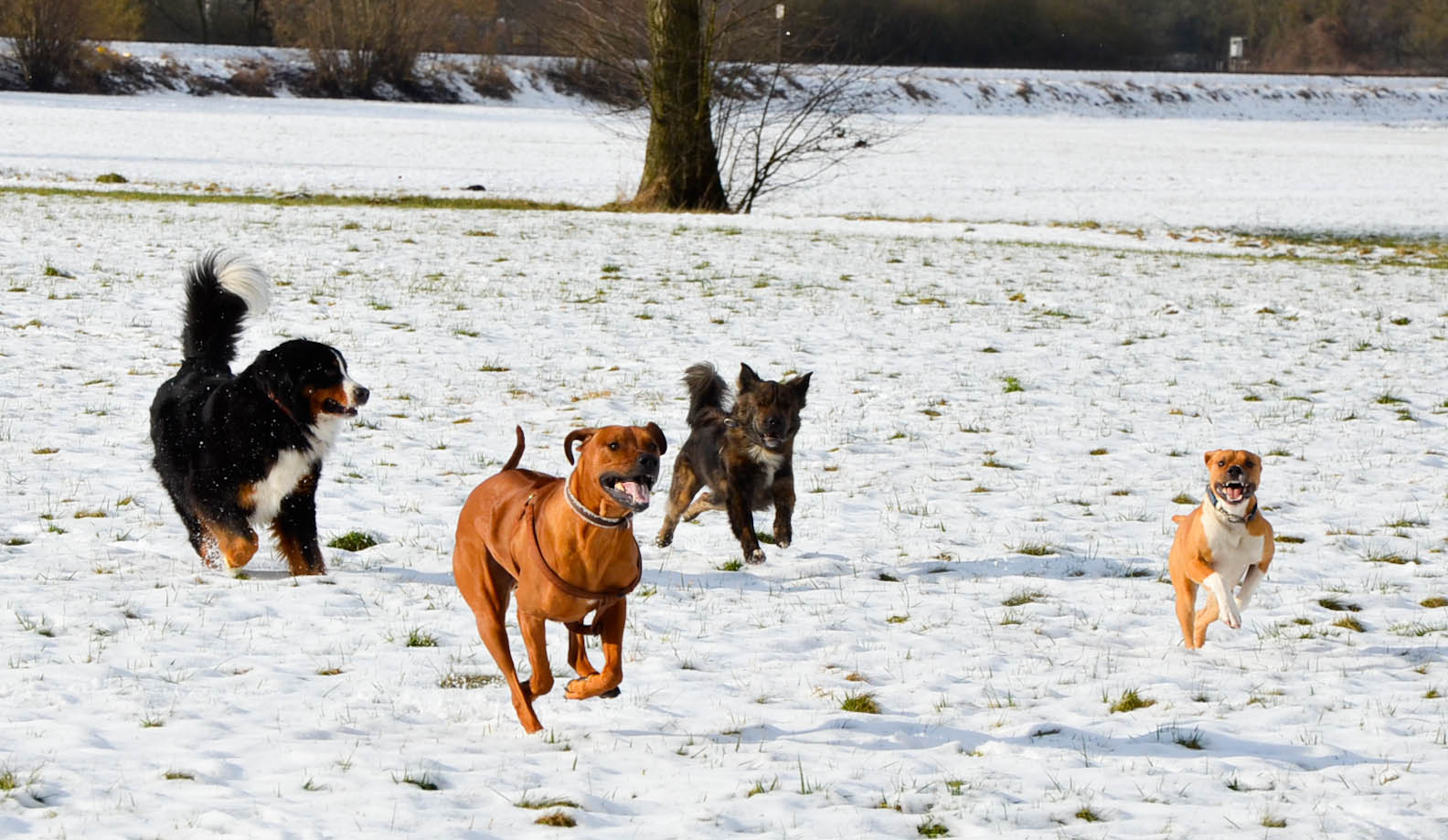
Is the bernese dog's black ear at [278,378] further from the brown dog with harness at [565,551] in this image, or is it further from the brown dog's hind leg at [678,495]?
the brown dog's hind leg at [678,495]

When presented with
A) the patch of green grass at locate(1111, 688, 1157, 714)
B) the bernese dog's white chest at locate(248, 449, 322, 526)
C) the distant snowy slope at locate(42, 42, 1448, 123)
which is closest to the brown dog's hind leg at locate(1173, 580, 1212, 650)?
the patch of green grass at locate(1111, 688, 1157, 714)

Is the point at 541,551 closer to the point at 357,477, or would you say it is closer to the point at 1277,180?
the point at 357,477

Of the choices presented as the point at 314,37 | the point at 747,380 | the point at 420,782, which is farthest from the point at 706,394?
the point at 314,37

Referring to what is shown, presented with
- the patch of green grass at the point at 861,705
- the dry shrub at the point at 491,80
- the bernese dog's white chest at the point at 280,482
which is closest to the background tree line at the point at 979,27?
the dry shrub at the point at 491,80

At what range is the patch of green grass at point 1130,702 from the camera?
474cm

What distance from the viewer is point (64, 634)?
5.13m

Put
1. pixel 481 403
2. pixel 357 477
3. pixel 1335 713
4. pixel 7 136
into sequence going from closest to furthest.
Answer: pixel 1335 713
pixel 357 477
pixel 481 403
pixel 7 136

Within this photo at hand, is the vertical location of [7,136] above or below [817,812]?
above

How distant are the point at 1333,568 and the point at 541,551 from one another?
4.27 metres

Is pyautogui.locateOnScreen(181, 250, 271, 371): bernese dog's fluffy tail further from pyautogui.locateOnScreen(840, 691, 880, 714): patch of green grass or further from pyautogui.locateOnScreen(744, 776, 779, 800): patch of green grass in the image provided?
pyautogui.locateOnScreen(744, 776, 779, 800): patch of green grass

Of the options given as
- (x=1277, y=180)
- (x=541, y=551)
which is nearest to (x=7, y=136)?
(x=1277, y=180)

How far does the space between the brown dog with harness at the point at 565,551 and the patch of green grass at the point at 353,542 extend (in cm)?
235

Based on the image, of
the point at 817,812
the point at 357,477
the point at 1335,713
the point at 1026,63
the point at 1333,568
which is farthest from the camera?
the point at 1026,63

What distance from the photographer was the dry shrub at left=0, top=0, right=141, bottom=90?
46.3 meters
